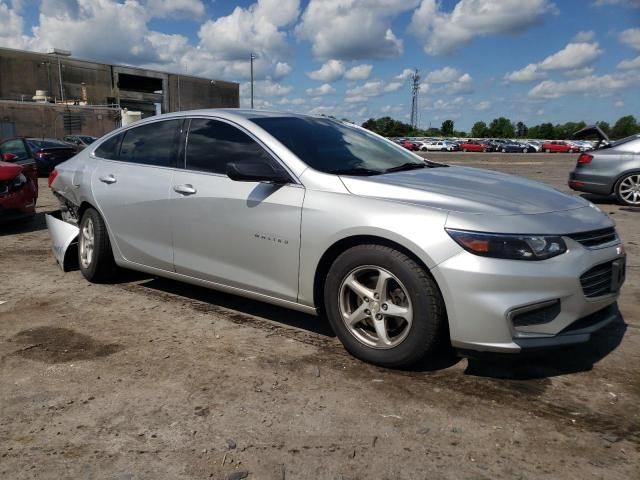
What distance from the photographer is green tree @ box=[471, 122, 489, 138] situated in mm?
124925

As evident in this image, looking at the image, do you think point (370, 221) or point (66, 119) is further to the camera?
point (66, 119)

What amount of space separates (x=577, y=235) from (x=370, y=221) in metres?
1.13

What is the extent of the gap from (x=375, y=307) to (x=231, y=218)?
123 centimetres

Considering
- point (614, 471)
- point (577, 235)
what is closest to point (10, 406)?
point (614, 471)

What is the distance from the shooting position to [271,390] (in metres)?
3.07

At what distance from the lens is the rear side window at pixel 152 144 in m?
4.45

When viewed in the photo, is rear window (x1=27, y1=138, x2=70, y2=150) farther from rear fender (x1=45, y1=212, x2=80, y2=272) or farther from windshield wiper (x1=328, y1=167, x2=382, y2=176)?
windshield wiper (x1=328, y1=167, x2=382, y2=176)

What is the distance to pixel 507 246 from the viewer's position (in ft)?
9.57

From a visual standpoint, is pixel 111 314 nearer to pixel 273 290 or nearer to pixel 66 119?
pixel 273 290

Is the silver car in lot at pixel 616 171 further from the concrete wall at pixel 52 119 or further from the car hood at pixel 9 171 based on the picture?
the concrete wall at pixel 52 119

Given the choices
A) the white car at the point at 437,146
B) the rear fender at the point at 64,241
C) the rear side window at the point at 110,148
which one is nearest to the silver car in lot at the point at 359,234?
the rear side window at the point at 110,148

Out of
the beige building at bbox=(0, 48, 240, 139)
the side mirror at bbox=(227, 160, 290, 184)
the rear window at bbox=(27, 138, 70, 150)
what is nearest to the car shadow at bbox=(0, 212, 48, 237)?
the side mirror at bbox=(227, 160, 290, 184)

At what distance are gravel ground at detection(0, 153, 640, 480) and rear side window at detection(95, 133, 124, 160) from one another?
149cm

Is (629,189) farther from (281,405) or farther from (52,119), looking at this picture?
(52,119)
